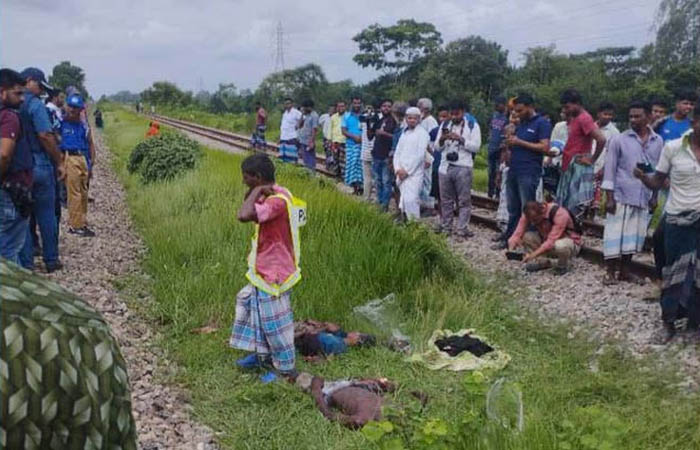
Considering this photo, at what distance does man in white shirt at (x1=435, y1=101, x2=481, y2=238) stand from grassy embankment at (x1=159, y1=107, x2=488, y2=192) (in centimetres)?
495

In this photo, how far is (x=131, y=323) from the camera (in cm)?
572

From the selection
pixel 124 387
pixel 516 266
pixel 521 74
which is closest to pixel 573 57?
pixel 521 74

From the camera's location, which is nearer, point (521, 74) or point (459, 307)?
point (459, 307)

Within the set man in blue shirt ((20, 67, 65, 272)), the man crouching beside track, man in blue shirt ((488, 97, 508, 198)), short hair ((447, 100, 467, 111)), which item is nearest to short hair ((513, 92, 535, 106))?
short hair ((447, 100, 467, 111))

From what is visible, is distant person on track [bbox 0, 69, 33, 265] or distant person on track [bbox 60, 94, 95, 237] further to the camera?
distant person on track [bbox 60, 94, 95, 237]

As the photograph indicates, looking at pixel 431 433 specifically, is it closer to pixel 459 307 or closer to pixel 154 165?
pixel 459 307

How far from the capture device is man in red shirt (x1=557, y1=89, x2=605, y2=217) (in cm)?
759

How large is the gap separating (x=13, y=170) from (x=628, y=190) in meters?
5.49

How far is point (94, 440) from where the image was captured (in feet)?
2.92

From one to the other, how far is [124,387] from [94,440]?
9 cm

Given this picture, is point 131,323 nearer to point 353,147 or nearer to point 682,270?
point 682,270

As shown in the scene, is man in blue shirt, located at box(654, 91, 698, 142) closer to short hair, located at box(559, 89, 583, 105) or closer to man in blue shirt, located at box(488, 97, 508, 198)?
short hair, located at box(559, 89, 583, 105)

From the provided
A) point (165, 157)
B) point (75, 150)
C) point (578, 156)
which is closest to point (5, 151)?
point (75, 150)

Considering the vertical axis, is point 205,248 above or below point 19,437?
below
